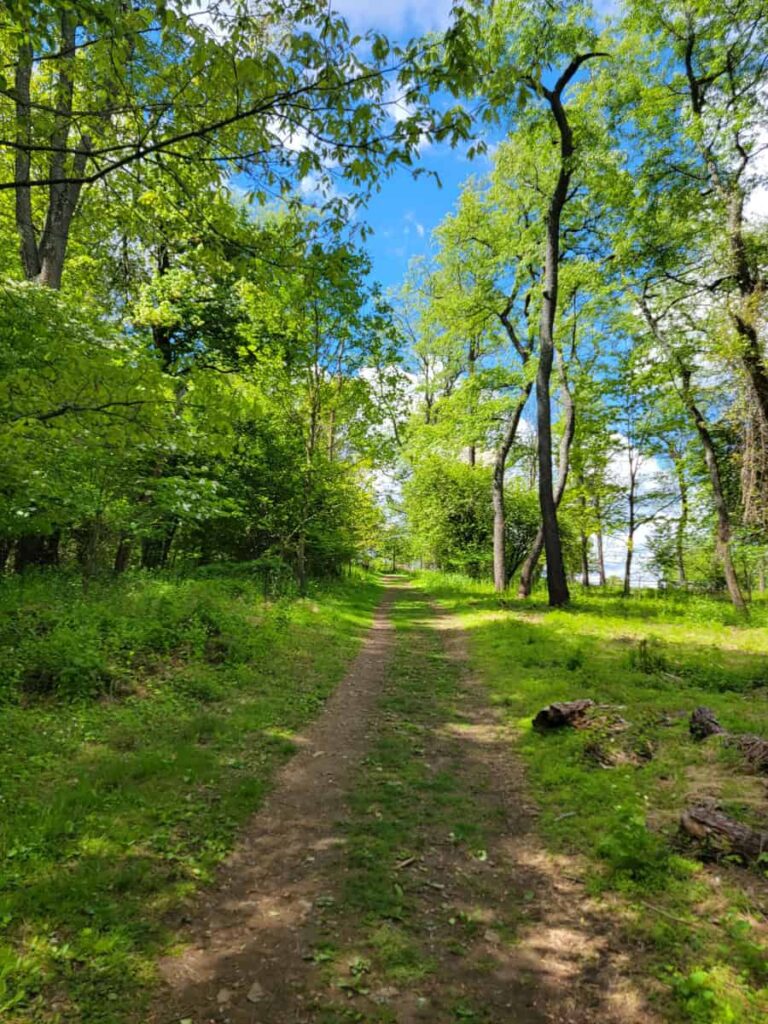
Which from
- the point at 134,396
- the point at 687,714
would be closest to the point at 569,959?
the point at 687,714

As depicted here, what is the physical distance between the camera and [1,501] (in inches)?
291

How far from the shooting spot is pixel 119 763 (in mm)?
4727

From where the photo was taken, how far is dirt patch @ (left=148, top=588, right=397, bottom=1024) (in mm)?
2613

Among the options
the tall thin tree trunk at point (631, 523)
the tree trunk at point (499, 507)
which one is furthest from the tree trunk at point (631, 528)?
the tree trunk at point (499, 507)

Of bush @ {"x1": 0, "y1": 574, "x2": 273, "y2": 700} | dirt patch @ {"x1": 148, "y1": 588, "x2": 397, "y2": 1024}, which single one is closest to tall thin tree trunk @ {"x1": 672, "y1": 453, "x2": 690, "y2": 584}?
bush @ {"x1": 0, "y1": 574, "x2": 273, "y2": 700}

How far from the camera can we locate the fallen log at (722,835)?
3586mm

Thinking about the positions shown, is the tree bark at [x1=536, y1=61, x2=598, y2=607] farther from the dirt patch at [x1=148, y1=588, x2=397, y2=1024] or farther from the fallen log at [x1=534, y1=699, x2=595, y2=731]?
the dirt patch at [x1=148, y1=588, x2=397, y2=1024]

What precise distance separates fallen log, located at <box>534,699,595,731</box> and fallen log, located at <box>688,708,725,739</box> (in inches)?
45.2

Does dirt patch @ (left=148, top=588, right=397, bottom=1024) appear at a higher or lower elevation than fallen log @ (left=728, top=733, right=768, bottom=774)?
lower

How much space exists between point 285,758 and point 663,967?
12.5 ft

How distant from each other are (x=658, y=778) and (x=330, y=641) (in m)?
7.36

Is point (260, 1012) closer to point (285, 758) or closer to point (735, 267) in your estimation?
point (285, 758)

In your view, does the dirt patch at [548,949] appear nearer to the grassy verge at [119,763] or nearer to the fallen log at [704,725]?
the grassy verge at [119,763]

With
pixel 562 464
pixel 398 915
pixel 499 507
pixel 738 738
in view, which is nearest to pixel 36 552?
pixel 398 915
